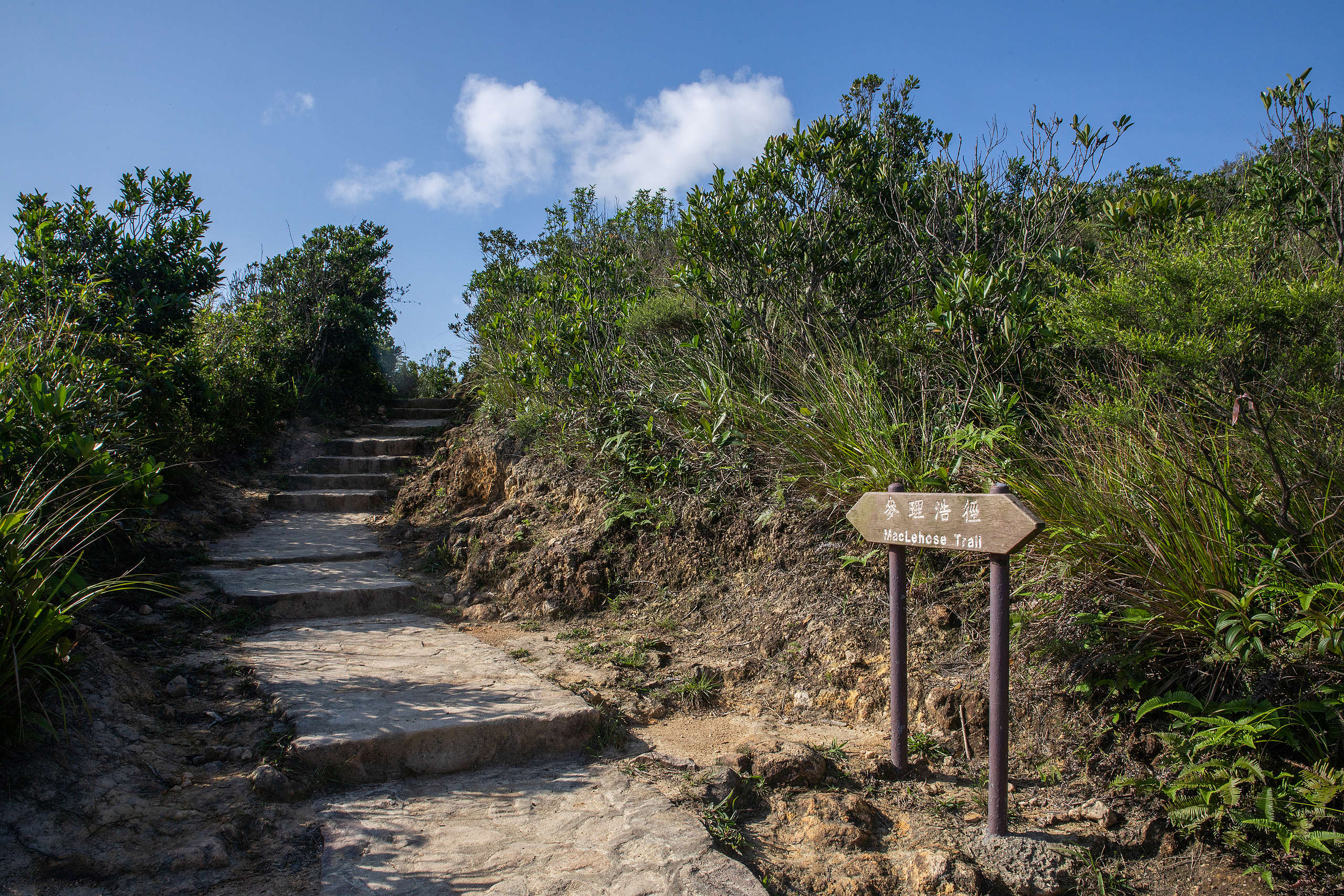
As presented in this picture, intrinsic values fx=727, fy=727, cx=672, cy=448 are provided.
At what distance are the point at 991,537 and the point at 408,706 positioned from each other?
8.89ft

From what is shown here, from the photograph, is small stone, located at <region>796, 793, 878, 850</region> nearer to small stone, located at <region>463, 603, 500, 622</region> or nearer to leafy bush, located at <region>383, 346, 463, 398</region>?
small stone, located at <region>463, 603, 500, 622</region>

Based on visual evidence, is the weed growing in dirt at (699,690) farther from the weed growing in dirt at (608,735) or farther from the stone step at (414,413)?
the stone step at (414,413)

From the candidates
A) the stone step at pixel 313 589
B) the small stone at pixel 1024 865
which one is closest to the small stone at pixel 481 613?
the stone step at pixel 313 589

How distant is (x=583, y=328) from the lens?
665 centimetres

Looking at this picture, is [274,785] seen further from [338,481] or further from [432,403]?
[432,403]

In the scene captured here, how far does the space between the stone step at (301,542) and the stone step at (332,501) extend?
0.60 ft

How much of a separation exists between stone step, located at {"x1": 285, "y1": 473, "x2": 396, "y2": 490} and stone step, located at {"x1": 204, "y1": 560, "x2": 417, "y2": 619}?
10.2ft

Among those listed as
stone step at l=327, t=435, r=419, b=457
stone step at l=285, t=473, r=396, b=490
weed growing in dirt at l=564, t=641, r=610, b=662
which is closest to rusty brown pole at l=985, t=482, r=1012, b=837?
weed growing in dirt at l=564, t=641, r=610, b=662

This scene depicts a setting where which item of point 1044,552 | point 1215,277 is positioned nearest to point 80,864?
point 1044,552

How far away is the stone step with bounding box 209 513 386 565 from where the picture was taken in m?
6.19

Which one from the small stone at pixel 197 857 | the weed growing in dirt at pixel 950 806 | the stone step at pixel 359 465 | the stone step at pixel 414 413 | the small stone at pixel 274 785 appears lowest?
the weed growing in dirt at pixel 950 806

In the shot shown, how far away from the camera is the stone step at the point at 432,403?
1203 centimetres

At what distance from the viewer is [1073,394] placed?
154 inches

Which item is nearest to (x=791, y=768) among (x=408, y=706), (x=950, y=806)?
(x=950, y=806)
